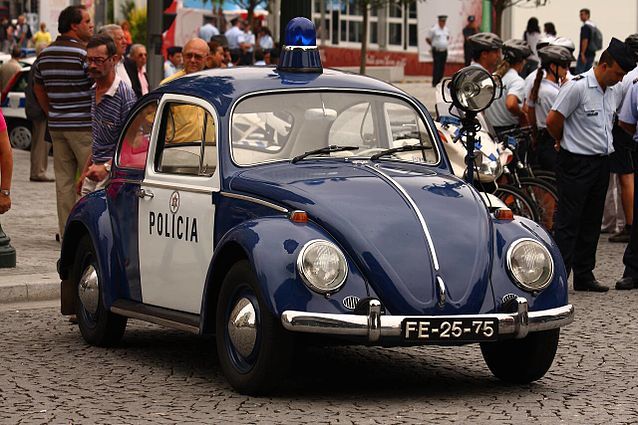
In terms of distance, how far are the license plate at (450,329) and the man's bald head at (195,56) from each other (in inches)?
246

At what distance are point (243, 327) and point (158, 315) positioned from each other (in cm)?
117

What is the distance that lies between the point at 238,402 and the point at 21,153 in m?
18.6

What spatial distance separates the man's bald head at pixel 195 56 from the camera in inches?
529

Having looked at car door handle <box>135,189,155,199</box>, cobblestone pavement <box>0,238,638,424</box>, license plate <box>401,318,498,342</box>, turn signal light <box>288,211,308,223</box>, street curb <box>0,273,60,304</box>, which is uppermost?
turn signal light <box>288,211,308,223</box>

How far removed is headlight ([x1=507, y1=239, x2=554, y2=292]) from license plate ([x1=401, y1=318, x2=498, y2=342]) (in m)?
0.33

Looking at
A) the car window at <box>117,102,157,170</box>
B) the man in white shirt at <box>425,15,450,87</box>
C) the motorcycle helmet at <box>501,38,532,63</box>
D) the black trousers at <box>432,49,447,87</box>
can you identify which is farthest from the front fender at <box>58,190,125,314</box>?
the black trousers at <box>432,49,447,87</box>

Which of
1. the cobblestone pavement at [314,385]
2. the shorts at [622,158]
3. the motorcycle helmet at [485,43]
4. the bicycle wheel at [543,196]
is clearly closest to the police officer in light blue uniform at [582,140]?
the cobblestone pavement at [314,385]

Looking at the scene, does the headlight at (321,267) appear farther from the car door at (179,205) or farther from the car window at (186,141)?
the car window at (186,141)

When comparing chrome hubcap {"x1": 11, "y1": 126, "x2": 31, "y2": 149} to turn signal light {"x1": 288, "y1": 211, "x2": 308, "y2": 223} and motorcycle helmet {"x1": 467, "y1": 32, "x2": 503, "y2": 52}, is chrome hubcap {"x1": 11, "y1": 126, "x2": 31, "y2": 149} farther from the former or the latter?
→ turn signal light {"x1": 288, "y1": 211, "x2": 308, "y2": 223}

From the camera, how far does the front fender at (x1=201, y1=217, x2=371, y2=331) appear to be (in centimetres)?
752

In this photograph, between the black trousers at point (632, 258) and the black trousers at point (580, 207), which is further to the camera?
the black trousers at point (632, 258)

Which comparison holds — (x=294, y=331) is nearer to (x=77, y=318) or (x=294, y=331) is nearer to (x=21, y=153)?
(x=77, y=318)

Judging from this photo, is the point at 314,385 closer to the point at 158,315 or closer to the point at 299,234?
the point at 299,234

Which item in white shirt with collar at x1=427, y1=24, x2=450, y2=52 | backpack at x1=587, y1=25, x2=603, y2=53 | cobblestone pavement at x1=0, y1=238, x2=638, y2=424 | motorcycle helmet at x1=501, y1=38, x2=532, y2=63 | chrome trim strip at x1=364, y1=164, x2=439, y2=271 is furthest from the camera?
white shirt with collar at x1=427, y1=24, x2=450, y2=52
